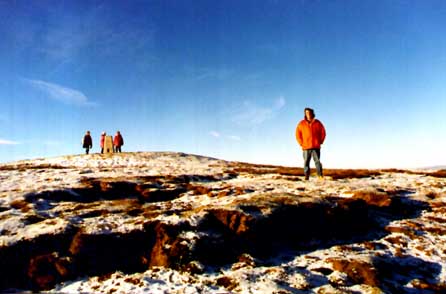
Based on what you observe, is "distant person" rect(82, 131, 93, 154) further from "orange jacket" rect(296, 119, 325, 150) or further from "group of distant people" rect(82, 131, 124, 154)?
"orange jacket" rect(296, 119, 325, 150)

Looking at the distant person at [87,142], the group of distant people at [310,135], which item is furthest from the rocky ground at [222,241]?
the distant person at [87,142]

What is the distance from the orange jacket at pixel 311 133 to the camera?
59.9 ft

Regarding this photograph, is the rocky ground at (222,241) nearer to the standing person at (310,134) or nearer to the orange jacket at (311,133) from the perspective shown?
the standing person at (310,134)

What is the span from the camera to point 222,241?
10570mm

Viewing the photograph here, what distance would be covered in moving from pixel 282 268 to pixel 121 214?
247 inches

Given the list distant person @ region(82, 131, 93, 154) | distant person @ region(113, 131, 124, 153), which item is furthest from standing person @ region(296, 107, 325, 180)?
distant person @ region(82, 131, 93, 154)

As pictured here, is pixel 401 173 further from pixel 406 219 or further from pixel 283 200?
pixel 283 200

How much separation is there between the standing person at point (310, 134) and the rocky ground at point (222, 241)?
265cm

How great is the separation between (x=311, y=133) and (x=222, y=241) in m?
9.70

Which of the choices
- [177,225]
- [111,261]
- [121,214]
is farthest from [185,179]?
[111,261]

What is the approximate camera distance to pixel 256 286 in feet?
27.3

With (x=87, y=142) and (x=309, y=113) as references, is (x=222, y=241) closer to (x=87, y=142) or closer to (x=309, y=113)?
(x=309, y=113)

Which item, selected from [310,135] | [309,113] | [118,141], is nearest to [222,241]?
[310,135]

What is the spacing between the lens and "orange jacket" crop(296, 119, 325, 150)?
18266 millimetres
